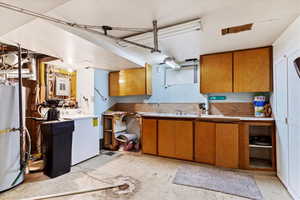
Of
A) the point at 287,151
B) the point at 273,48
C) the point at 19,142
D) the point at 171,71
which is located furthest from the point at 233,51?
the point at 19,142

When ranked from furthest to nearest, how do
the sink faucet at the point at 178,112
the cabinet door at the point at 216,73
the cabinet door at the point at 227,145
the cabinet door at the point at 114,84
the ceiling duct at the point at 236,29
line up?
the cabinet door at the point at 114,84 → the sink faucet at the point at 178,112 → the cabinet door at the point at 216,73 → the cabinet door at the point at 227,145 → the ceiling duct at the point at 236,29

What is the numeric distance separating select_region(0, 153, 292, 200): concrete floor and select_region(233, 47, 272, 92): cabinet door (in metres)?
1.57

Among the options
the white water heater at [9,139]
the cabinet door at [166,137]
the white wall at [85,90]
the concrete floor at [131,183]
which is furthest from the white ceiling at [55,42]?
the concrete floor at [131,183]

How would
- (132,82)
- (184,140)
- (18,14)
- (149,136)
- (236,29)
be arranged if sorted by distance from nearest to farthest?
1. (18,14)
2. (236,29)
3. (184,140)
4. (149,136)
5. (132,82)

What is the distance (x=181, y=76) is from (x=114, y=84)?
196 centimetres

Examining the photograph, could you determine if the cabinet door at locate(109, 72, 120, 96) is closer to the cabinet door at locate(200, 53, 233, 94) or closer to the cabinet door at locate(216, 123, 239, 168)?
the cabinet door at locate(200, 53, 233, 94)

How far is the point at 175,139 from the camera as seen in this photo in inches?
127

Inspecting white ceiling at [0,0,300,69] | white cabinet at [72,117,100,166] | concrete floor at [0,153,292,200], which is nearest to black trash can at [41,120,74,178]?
concrete floor at [0,153,292,200]

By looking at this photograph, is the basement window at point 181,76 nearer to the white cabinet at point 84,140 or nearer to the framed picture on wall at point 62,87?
the white cabinet at point 84,140

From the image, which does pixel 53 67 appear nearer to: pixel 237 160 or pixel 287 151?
pixel 237 160

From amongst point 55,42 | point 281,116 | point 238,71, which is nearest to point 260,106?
point 281,116

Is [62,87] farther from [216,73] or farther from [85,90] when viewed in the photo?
[216,73]

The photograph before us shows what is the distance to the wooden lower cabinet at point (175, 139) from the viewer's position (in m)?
3.10

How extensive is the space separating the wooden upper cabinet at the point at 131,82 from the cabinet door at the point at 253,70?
6.85 ft
